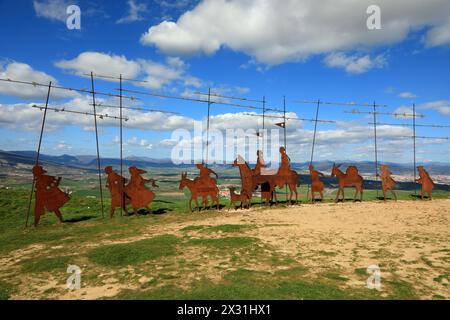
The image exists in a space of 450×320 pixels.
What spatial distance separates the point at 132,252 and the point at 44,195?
8.42m

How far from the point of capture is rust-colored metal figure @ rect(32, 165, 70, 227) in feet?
54.3

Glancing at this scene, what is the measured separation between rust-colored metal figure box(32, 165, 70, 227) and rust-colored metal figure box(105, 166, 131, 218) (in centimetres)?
255

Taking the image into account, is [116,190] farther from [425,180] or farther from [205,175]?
[425,180]

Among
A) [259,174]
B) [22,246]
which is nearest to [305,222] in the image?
[259,174]

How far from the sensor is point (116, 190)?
61.1 feet

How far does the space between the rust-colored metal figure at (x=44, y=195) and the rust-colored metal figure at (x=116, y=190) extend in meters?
2.55

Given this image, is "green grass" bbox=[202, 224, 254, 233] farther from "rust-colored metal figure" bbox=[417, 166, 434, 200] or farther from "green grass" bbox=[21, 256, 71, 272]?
"rust-colored metal figure" bbox=[417, 166, 434, 200]

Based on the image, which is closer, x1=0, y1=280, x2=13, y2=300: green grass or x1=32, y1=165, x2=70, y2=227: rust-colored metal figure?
x1=0, y1=280, x2=13, y2=300: green grass

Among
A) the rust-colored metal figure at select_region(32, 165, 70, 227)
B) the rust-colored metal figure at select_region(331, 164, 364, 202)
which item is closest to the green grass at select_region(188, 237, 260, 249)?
the rust-colored metal figure at select_region(32, 165, 70, 227)

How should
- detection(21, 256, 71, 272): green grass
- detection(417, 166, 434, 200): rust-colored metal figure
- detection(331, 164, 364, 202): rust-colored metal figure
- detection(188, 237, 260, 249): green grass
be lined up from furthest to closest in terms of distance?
detection(417, 166, 434, 200): rust-colored metal figure < detection(331, 164, 364, 202): rust-colored metal figure < detection(188, 237, 260, 249): green grass < detection(21, 256, 71, 272): green grass

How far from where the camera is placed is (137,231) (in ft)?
50.1
